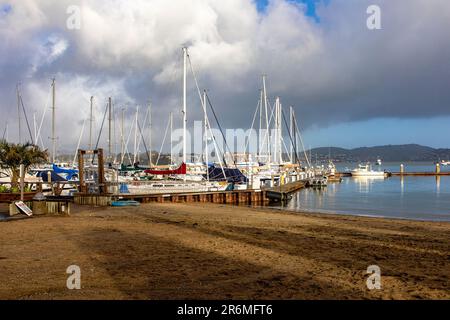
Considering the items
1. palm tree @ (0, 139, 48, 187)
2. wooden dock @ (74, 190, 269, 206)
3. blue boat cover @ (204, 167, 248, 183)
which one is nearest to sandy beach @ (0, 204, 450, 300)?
wooden dock @ (74, 190, 269, 206)

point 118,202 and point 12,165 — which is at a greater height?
point 12,165

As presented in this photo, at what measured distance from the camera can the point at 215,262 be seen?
35.5 feet

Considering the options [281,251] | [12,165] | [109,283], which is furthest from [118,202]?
[109,283]

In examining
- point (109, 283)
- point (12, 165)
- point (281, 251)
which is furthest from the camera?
point (12, 165)

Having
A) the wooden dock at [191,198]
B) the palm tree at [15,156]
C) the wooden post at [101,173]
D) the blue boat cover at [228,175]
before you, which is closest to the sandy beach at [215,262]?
→ the wooden dock at [191,198]

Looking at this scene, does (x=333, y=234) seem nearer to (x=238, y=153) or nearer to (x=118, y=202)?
(x=118, y=202)

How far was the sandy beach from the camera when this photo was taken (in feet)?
26.9

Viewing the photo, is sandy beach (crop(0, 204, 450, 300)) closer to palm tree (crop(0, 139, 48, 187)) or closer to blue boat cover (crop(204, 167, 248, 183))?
palm tree (crop(0, 139, 48, 187))

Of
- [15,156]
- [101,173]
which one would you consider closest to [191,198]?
[101,173]

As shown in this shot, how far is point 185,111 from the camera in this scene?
4156 centimetres

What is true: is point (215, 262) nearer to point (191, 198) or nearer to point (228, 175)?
point (191, 198)

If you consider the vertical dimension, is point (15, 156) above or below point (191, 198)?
above

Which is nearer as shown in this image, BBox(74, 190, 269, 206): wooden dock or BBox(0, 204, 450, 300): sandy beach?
BBox(0, 204, 450, 300): sandy beach
